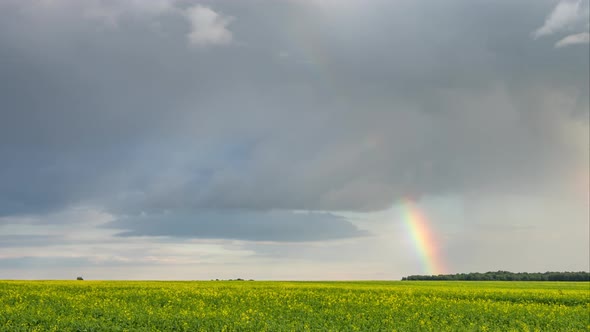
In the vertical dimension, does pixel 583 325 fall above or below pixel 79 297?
below

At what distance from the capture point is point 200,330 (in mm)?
22344

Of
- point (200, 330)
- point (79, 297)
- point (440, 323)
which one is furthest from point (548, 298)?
point (79, 297)

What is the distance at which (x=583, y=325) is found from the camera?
1126 inches

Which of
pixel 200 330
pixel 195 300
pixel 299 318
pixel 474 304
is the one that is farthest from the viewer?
pixel 474 304

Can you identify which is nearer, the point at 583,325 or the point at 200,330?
the point at 200,330

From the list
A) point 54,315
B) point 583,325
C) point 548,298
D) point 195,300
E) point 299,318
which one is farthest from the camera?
point 548,298

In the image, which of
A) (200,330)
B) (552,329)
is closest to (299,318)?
(200,330)

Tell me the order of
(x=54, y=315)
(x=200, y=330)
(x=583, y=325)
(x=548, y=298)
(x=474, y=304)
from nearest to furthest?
(x=200, y=330)
(x=54, y=315)
(x=583, y=325)
(x=474, y=304)
(x=548, y=298)

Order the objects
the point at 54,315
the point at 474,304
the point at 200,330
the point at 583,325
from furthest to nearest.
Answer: the point at 474,304
the point at 583,325
the point at 54,315
the point at 200,330

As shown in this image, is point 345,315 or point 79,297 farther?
point 79,297

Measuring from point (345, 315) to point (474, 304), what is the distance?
1099 cm

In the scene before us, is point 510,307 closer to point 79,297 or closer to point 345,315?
point 345,315

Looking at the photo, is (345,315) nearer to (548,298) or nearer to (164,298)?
(164,298)

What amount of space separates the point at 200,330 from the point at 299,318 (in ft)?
19.1
